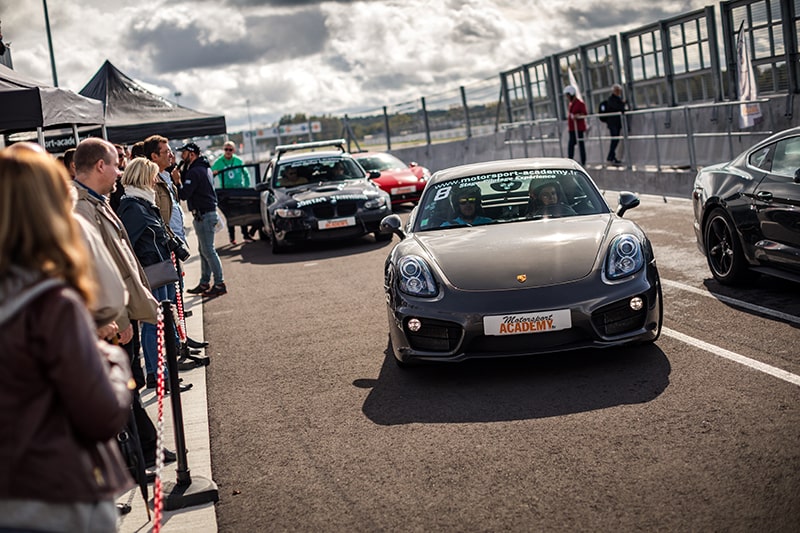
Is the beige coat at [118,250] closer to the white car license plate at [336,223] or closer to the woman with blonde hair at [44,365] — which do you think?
the woman with blonde hair at [44,365]

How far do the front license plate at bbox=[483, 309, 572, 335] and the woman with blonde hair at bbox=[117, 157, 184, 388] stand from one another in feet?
7.53

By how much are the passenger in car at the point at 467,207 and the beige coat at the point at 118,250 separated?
10.4 feet

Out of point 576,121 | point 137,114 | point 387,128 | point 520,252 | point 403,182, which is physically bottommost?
point 520,252

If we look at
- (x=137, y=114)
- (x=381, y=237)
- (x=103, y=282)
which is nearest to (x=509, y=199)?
(x=103, y=282)

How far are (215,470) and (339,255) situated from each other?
30.9ft

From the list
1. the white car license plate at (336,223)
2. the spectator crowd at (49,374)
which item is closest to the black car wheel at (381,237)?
the white car license plate at (336,223)

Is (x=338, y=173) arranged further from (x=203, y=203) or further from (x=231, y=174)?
(x=203, y=203)

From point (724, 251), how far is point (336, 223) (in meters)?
7.48

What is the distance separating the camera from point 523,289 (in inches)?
244

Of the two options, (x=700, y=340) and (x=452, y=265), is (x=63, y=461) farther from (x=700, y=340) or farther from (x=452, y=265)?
(x=700, y=340)

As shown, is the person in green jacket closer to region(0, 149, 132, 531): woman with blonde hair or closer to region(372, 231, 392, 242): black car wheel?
region(372, 231, 392, 242): black car wheel

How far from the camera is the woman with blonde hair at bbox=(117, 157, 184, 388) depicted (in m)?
6.58

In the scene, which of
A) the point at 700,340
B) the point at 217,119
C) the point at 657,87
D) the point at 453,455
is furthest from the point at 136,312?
the point at 657,87

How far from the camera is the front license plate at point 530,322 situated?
6.06 m
